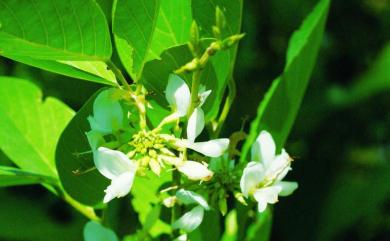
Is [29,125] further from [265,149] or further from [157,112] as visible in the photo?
[265,149]

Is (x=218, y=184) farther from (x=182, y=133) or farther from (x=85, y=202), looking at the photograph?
(x=85, y=202)

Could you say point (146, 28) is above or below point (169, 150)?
above

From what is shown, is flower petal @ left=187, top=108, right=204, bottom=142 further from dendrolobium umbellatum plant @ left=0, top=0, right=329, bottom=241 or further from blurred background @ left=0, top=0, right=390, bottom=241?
blurred background @ left=0, top=0, right=390, bottom=241

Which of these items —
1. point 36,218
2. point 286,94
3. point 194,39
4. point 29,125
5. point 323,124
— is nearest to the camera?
point 194,39

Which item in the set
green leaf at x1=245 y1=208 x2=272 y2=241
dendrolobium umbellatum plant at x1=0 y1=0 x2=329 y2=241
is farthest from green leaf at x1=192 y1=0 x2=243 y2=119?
green leaf at x1=245 y1=208 x2=272 y2=241

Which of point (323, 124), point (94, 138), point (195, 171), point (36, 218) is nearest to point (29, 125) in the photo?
point (94, 138)
